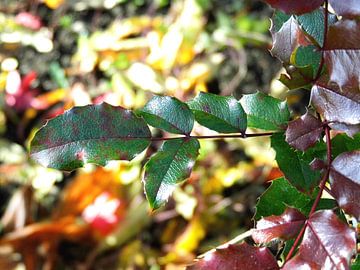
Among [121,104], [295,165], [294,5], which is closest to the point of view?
[294,5]

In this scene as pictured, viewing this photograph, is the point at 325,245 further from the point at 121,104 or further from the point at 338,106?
the point at 121,104

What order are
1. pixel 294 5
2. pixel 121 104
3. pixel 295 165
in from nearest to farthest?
pixel 294 5, pixel 295 165, pixel 121 104

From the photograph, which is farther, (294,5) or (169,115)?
(169,115)

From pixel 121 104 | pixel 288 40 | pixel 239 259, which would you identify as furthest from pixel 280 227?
pixel 121 104

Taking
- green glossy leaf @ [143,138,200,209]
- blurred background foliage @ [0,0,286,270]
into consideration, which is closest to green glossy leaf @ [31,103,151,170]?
green glossy leaf @ [143,138,200,209]

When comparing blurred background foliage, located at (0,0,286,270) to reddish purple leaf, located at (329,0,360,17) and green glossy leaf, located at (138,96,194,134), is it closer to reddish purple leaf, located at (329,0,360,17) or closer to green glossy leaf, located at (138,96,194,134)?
green glossy leaf, located at (138,96,194,134)

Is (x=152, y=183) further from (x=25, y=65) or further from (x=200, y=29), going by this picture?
(x=25, y=65)

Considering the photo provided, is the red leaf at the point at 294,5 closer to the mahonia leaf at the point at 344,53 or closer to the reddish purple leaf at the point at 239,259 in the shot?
the mahonia leaf at the point at 344,53

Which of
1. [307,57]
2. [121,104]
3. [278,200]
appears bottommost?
[121,104]

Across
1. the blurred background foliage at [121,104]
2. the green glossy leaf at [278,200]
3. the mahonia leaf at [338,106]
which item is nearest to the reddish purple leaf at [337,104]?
the mahonia leaf at [338,106]
